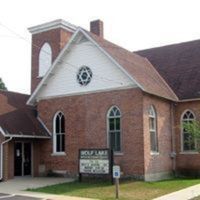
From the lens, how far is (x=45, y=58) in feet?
113

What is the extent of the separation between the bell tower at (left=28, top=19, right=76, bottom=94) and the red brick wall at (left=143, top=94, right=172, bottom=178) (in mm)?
11066

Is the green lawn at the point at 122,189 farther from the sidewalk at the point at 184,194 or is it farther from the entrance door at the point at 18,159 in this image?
the entrance door at the point at 18,159

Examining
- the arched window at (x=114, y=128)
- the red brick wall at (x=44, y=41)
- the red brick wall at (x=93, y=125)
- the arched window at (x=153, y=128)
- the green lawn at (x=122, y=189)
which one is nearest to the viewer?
the green lawn at (x=122, y=189)

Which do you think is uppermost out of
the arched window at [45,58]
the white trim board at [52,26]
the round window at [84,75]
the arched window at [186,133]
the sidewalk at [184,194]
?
the white trim board at [52,26]

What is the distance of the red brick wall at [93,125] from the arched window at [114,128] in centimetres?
28

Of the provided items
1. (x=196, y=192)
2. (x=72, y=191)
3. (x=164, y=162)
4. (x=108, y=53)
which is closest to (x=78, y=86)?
(x=108, y=53)

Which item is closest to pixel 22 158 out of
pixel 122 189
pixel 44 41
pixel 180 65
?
pixel 122 189

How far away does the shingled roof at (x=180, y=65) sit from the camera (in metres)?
27.3

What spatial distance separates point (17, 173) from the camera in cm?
2656

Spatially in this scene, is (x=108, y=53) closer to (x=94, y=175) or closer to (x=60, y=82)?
(x=60, y=82)

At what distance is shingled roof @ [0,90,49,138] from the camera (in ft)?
82.2

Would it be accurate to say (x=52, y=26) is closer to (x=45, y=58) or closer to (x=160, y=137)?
(x=45, y=58)

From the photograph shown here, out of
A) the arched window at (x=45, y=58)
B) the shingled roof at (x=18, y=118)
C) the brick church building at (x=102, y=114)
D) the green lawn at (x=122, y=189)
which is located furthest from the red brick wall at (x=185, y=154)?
the arched window at (x=45, y=58)

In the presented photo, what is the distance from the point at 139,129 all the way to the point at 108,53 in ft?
14.9
